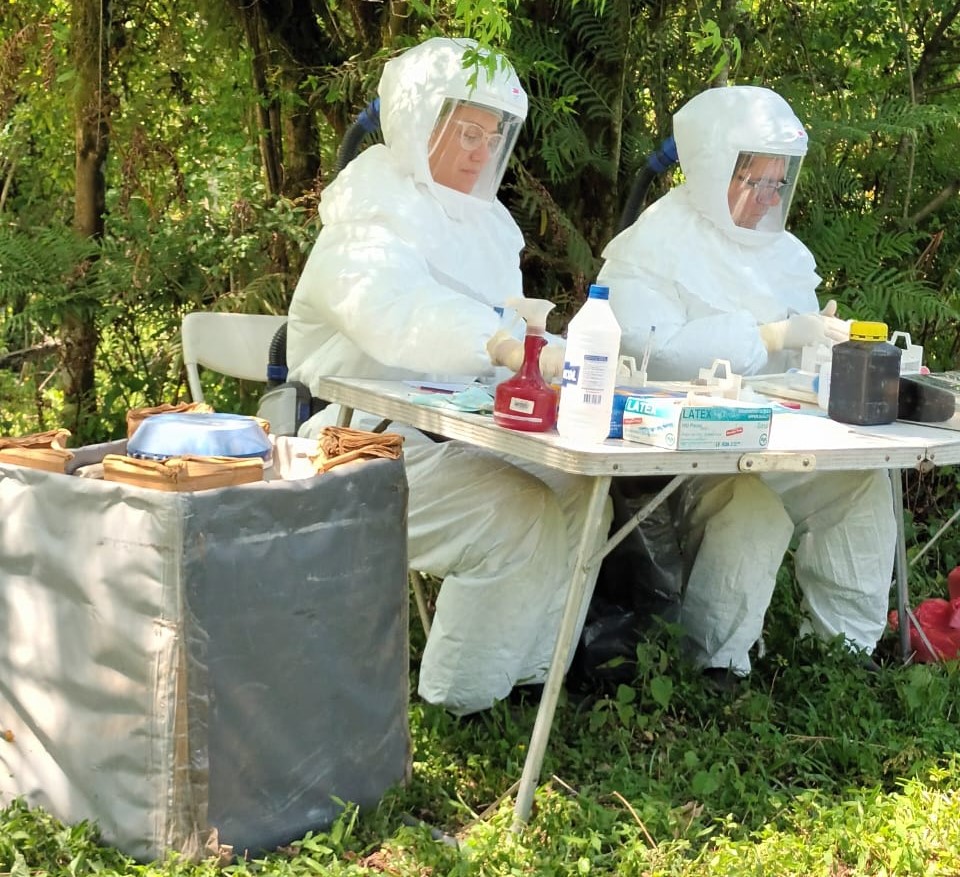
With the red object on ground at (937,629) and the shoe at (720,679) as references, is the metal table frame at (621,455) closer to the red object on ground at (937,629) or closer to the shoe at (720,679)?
the shoe at (720,679)

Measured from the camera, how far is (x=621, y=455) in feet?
7.76

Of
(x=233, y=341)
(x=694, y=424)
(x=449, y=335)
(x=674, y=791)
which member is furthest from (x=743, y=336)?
(x=233, y=341)

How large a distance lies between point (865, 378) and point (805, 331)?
708mm

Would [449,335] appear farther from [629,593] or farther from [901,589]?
[901,589]

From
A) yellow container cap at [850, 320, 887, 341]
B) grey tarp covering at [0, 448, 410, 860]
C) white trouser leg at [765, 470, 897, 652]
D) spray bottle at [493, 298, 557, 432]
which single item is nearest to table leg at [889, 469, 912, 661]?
white trouser leg at [765, 470, 897, 652]

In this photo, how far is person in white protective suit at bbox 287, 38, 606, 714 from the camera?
2.96 metres

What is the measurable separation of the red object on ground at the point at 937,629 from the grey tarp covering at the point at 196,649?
5.98 ft

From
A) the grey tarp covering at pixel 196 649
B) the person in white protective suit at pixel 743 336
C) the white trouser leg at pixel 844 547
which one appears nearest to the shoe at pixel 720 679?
the person in white protective suit at pixel 743 336

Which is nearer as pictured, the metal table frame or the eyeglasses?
the metal table frame

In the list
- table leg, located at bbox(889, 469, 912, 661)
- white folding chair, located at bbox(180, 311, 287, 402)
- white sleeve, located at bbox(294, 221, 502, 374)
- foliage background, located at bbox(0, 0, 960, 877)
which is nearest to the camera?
white sleeve, located at bbox(294, 221, 502, 374)

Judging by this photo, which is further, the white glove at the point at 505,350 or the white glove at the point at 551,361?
the white glove at the point at 505,350

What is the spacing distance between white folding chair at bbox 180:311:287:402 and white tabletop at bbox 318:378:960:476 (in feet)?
3.34

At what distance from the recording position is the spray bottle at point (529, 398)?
2.51m

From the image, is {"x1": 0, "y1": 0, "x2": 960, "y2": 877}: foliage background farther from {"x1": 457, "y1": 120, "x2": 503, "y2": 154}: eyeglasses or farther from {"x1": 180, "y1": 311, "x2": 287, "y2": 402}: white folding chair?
{"x1": 180, "y1": 311, "x2": 287, "y2": 402}: white folding chair
